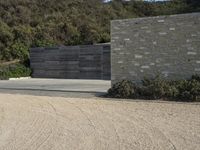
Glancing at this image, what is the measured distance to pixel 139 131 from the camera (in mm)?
10016

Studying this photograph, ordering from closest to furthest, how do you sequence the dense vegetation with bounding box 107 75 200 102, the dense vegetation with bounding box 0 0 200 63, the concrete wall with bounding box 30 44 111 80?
the dense vegetation with bounding box 107 75 200 102 < the concrete wall with bounding box 30 44 111 80 < the dense vegetation with bounding box 0 0 200 63

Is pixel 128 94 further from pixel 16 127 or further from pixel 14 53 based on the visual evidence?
pixel 14 53

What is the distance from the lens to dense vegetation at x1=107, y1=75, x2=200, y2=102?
15492mm

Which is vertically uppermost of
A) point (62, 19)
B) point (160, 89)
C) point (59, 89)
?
point (62, 19)

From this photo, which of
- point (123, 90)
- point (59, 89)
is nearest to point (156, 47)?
point (123, 90)

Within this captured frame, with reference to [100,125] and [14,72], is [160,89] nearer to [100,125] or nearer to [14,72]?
[100,125]

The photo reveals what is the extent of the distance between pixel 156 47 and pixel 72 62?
16.2 metres

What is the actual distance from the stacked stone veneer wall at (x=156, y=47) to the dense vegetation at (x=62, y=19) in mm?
21272

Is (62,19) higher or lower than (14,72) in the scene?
higher

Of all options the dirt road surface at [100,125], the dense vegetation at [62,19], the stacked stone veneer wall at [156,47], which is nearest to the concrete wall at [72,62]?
the dense vegetation at [62,19]

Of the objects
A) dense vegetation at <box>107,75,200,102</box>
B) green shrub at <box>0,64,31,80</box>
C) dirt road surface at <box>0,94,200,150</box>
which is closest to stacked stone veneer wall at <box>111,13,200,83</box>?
dense vegetation at <box>107,75,200,102</box>

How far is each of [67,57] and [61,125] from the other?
74.7ft

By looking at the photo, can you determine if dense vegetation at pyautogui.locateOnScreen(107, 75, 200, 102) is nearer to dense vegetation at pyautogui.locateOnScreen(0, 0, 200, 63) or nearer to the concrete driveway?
the concrete driveway

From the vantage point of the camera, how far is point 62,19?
5656 cm
